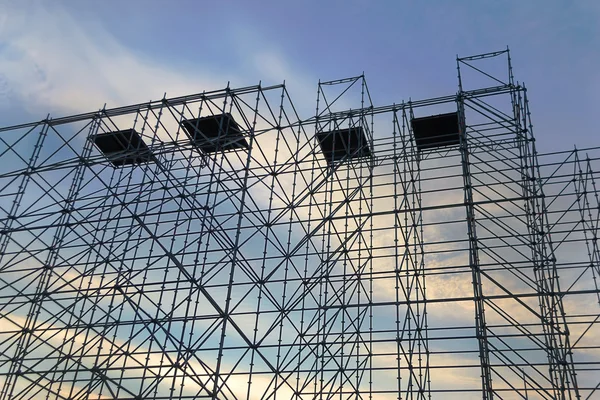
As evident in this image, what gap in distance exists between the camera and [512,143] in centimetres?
1427

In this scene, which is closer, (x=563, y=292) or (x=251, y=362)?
(x=563, y=292)

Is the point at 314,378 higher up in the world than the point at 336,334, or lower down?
lower down

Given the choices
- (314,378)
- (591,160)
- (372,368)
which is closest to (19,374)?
(314,378)

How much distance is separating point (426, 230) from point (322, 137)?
152 inches

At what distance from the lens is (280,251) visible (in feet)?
49.9

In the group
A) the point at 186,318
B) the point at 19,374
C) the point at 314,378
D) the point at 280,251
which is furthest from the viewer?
the point at 280,251

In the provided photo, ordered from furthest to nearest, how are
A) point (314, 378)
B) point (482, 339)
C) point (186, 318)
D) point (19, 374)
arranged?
point (314, 378) → point (19, 374) → point (186, 318) → point (482, 339)

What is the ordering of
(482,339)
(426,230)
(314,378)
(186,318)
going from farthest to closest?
1. (426,230)
2. (314,378)
3. (186,318)
4. (482,339)

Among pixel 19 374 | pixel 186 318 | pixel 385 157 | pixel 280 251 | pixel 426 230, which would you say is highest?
pixel 385 157

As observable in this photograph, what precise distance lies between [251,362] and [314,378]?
1788mm

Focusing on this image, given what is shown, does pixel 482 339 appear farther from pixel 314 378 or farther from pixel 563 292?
pixel 314 378

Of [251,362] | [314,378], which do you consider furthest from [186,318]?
[314,378]

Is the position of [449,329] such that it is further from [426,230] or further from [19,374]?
[19,374]

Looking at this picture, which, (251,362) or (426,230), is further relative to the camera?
(426,230)
